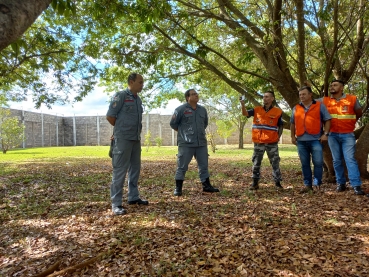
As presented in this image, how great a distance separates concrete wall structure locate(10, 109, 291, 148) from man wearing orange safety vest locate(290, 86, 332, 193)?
22.7 metres

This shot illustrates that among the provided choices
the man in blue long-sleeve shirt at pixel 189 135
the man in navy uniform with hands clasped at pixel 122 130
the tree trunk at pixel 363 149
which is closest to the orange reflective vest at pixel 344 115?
the tree trunk at pixel 363 149

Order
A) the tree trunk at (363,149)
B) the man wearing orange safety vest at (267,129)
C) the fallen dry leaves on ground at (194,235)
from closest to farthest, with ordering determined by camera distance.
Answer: the fallen dry leaves on ground at (194,235) → the man wearing orange safety vest at (267,129) → the tree trunk at (363,149)

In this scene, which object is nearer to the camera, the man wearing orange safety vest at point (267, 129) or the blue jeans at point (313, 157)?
the blue jeans at point (313, 157)

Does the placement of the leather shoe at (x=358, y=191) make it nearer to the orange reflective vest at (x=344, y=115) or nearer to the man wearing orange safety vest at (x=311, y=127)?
the man wearing orange safety vest at (x=311, y=127)

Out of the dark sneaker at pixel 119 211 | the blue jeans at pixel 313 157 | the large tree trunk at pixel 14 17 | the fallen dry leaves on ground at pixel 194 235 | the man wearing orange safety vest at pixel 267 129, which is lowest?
the fallen dry leaves on ground at pixel 194 235

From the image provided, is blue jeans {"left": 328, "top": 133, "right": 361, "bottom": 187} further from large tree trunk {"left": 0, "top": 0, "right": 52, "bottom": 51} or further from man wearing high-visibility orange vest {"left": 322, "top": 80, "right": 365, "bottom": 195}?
large tree trunk {"left": 0, "top": 0, "right": 52, "bottom": 51}

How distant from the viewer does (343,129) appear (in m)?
5.01

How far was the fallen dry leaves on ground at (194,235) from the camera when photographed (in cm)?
273

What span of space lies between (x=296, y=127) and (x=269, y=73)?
2.12 m

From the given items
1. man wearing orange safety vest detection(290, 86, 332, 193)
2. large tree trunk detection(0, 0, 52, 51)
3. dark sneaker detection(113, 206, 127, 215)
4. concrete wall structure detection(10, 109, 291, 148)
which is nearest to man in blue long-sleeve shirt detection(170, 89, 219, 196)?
dark sneaker detection(113, 206, 127, 215)

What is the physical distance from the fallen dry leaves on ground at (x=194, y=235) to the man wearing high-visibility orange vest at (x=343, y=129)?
35 centimetres

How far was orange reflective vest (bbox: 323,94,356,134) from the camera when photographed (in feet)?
16.4

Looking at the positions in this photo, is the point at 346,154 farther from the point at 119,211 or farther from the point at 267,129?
the point at 119,211

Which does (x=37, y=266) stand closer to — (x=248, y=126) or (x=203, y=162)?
(x=203, y=162)
